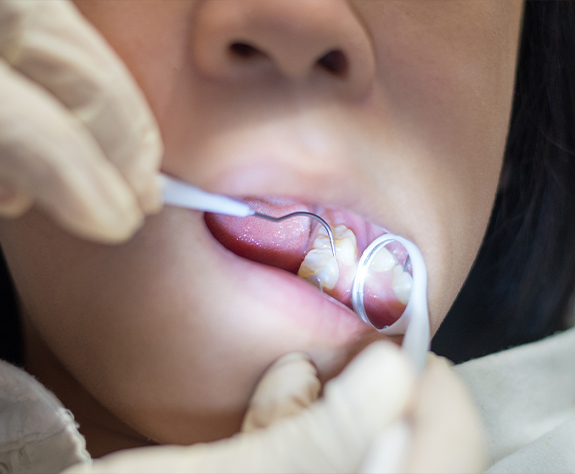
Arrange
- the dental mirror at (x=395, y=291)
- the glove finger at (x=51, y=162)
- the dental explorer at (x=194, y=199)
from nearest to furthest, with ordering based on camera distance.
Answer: the glove finger at (x=51, y=162)
the dental explorer at (x=194, y=199)
the dental mirror at (x=395, y=291)

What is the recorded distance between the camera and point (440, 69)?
604 mm

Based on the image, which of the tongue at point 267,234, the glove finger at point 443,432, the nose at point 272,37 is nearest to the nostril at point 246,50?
the nose at point 272,37

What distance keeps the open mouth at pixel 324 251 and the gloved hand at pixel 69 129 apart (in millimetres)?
230

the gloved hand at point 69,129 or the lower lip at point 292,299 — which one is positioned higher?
the gloved hand at point 69,129

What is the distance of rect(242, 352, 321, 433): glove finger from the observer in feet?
1.86

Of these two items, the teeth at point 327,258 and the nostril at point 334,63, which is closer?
the nostril at point 334,63

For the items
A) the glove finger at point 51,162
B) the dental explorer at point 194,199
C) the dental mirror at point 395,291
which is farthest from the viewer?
→ the dental mirror at point 395,291

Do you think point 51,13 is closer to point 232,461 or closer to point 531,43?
point 232,461

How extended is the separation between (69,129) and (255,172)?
0.69 ft

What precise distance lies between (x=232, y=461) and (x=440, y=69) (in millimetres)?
521

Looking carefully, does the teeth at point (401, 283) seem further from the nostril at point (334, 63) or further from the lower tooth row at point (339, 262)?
the nostril at point (334, 63)

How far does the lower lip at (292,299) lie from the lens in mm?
601

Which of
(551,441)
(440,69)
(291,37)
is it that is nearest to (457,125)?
(440,69)

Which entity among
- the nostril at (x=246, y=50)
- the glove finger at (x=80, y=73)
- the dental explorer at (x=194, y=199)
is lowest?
the dental explorer at (x=194, y=199)
